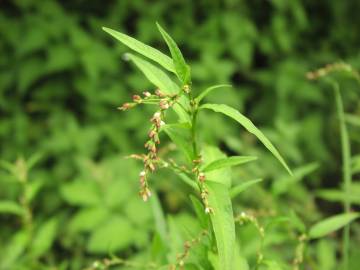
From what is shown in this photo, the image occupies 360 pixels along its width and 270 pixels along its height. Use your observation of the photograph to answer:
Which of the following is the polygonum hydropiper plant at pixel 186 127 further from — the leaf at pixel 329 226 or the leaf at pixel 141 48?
the leaf at pixel 329 226

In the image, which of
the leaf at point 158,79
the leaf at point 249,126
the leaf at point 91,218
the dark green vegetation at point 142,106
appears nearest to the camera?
the leaf at point 249,126

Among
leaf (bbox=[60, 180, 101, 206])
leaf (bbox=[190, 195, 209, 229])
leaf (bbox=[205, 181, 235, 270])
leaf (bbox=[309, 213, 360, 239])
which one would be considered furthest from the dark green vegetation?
leaf (bbox=[205, 181, 235, 270])

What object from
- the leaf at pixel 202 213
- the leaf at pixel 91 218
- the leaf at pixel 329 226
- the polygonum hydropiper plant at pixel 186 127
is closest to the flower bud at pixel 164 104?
the polygonum hydropiper plant at pixel 186 127

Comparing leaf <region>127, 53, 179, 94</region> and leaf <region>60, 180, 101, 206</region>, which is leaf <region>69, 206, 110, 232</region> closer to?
leaf <region>60, 180, 101, 206</region>

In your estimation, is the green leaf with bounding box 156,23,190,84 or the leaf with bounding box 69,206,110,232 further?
the leaf with bounding box 69,206,110,232

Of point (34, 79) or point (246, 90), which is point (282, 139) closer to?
point (246, 90)

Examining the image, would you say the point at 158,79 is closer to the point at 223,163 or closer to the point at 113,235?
the point at 223,163
